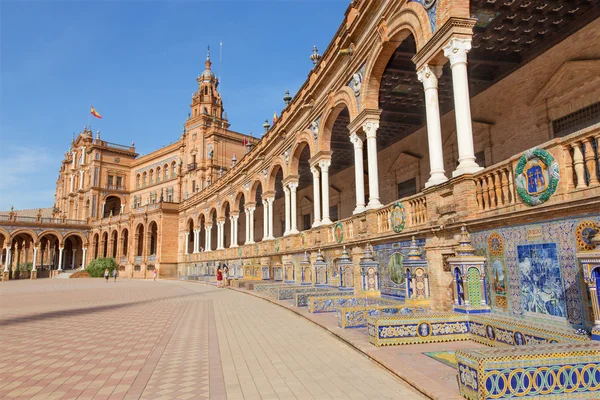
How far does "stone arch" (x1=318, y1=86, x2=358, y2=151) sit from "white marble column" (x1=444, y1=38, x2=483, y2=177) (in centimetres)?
499

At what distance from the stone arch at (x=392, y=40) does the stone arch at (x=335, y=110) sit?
0.76 meters

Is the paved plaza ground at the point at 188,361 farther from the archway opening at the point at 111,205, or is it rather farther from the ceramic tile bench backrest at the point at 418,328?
the archway opening at the point at 111,205

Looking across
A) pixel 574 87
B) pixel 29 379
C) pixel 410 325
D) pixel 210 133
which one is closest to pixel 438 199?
pixel 410 325

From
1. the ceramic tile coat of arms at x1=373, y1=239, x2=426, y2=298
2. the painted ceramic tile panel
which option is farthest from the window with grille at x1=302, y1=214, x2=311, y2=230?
the painted ceramic tile panel

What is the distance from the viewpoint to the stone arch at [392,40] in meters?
8.92

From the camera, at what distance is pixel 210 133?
50312 millimetres

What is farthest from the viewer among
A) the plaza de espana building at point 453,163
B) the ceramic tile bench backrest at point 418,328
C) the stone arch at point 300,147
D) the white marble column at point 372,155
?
the stone arch at point 300,147

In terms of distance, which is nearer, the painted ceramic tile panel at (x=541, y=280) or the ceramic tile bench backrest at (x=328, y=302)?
the painted ceramic tile panel at (x=541, y=280)

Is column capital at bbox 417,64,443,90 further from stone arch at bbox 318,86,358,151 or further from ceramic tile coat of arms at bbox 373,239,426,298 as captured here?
stone arch at bbox 318,86,358,151

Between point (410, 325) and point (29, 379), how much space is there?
5.30 m

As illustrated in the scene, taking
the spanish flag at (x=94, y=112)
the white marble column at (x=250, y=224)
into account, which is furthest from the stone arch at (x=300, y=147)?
the spanish flag at (x=94, y=112)

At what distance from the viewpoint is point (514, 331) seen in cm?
504

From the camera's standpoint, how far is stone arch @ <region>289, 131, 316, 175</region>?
16656 millimetres

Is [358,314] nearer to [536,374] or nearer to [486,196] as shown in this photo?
[486,196]
